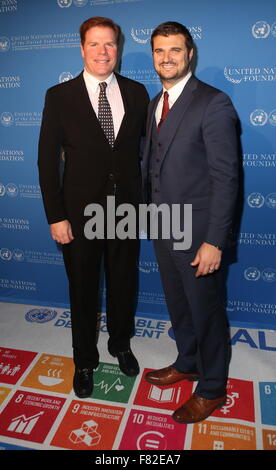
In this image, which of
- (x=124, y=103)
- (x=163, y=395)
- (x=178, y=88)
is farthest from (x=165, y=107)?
(x=163, y=395)

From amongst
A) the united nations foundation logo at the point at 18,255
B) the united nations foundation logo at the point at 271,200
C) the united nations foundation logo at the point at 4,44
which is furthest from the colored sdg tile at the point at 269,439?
the united nations foundation logo at the point at 4,44

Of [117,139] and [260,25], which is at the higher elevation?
[260,25]

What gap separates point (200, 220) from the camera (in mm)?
2020

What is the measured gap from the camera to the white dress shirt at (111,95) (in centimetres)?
222

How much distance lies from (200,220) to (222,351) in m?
0.75

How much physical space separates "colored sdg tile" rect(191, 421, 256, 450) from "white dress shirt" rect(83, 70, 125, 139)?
169 centimetres

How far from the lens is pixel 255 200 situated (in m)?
2.89

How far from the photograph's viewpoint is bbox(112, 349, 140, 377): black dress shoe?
2629mm

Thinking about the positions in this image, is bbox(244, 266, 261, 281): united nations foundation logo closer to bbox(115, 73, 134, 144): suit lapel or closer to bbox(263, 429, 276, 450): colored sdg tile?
bbox(263, 429, 276, 450): colored sdg tile

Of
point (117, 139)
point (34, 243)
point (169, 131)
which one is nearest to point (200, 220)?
point (169, 131)

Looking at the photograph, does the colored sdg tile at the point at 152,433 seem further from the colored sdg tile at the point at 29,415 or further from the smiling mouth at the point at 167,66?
the smiling mouth at the point at 167,66

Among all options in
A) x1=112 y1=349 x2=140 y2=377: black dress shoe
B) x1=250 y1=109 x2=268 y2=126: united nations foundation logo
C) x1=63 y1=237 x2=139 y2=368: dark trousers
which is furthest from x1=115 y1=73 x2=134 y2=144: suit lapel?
x1=112 y1=349 x2=140 y2=377: black dress shoe

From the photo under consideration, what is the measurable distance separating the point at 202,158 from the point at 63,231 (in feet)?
2.92
